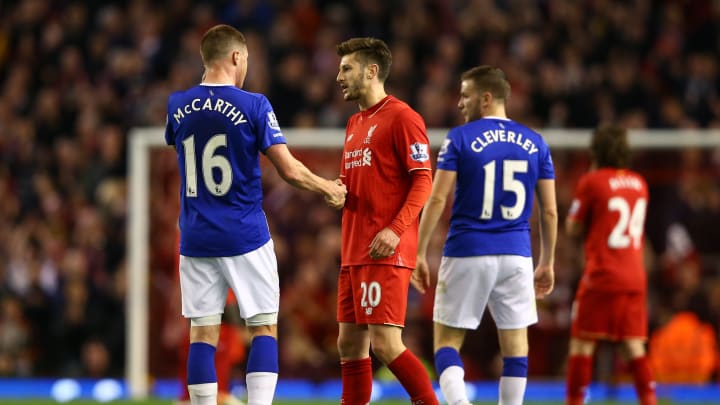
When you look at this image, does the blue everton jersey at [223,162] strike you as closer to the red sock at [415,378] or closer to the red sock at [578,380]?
the red sock at [415,378]

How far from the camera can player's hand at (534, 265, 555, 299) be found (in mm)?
7430

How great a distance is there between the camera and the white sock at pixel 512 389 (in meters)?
7.03

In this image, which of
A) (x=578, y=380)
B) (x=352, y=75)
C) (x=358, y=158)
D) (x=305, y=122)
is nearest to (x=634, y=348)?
(x=578, y=380)

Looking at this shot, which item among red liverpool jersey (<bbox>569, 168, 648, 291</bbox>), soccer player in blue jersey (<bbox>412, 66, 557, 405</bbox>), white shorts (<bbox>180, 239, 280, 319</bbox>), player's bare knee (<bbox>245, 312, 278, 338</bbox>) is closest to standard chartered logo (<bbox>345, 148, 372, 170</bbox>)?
soccer player in blue jersey (<bbox>412, 66, 557, 405</bbox>)

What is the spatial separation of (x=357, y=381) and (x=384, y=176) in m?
1.13

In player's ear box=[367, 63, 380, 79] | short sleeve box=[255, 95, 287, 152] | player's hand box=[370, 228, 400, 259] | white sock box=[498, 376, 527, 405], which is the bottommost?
white sock box=[498, 376, 527, 405]

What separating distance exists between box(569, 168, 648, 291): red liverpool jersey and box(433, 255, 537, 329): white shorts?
1.54 m

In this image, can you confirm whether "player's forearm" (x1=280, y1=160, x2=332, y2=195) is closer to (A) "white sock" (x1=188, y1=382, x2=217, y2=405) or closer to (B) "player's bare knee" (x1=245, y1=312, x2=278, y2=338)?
(B) "player's bare knee" (x1=245, y1=312, x2=278, y2=338)

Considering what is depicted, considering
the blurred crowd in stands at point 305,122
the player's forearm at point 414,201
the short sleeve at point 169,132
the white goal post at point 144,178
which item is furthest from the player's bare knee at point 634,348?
the white goal post at point 144,178

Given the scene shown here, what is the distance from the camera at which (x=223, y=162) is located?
250 inches

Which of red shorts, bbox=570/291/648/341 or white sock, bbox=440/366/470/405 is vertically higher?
red shorts, bbox=570/291/648/341

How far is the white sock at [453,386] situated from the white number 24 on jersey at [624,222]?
2094mm

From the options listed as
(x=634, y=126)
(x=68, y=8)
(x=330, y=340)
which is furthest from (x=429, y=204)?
(x=68, y=8)

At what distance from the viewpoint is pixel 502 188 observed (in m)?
7.11
